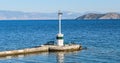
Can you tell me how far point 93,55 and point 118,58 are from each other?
500cm

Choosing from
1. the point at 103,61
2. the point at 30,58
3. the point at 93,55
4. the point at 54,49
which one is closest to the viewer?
the point at 103,61

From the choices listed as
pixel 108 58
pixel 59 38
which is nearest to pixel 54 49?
pixel 59 38

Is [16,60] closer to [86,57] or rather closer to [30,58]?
[30,58]

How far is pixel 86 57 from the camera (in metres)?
55.8

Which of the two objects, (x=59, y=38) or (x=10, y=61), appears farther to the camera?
(x=59, y=38)

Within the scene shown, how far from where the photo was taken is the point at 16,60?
52.8 metres

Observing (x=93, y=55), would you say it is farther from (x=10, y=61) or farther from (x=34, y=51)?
(x=10, y=61)

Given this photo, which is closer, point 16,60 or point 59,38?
point 16,60

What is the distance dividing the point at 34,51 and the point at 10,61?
951 cm

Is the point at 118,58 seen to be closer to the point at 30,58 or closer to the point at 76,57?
the point at 76,57

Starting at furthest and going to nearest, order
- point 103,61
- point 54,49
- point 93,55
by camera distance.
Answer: point 54,49
point 93,55
point 103,61

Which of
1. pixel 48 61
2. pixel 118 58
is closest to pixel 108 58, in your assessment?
pixel 118 58

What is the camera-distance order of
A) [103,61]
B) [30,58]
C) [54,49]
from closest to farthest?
[103,61] → [30,58] → [54,49]

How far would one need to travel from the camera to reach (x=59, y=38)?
2491 inches
